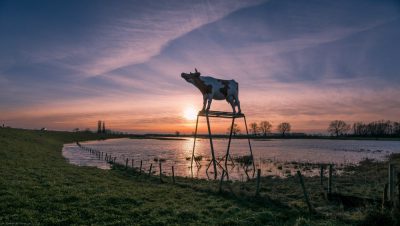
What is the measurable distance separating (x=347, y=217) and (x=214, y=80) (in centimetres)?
1367

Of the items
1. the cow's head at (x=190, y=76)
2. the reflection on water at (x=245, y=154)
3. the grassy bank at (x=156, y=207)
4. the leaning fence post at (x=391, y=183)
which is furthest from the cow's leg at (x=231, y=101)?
the leaning fence post at (x=391, y=183)

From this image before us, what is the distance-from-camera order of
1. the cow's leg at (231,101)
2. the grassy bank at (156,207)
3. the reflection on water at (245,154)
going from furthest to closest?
the reflection on water at (245,154) < the cow's leg at (231,101) < the grassy bank at (156,207)

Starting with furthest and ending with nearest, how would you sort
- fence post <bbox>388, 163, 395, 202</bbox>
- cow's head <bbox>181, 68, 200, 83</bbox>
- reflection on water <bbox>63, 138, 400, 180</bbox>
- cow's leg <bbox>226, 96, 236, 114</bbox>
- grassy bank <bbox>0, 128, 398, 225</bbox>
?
reflection on water <bbox>63, 138, 400, 180</bbox> → cow's leg <bbox>226, 96, 236, 114</bbox> → cow's head <bbox>181, 68, 200, 83</bbox> → fence post <bbox>388, 163, 395, 202</bbox> → grassy bank <bbox>0, 128, 398, 225</bbox>

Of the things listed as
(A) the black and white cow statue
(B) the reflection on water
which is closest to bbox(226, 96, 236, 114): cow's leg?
(A) the black and white cow statue

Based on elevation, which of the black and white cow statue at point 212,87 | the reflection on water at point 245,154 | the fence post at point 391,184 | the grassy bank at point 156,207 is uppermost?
the black and white cow statue at point 212,87

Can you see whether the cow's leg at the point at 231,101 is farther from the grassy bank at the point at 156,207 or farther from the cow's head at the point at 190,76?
the grassy bank at the point at 156,207

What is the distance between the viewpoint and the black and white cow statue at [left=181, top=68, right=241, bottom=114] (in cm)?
2261

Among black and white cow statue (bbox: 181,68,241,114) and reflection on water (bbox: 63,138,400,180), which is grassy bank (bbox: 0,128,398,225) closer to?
black and white cow statue (bbox: 181,68,241,114)

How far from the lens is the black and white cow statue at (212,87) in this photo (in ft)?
74.2

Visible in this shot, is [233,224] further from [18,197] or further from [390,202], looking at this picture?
[18,197]

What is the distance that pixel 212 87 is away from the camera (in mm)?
23016

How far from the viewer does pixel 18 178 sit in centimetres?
1870


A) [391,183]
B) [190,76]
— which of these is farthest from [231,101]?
[391,183]

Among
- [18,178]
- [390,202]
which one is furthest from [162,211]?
[18,178]
